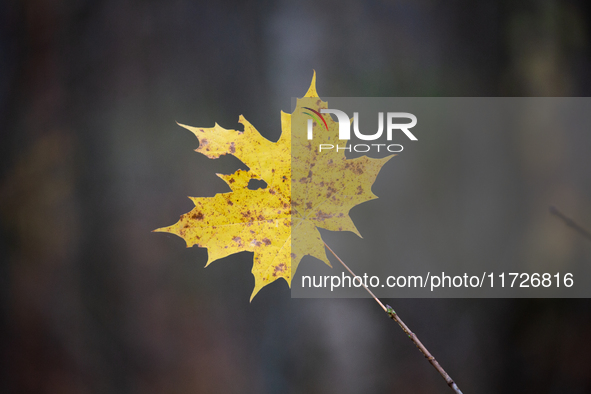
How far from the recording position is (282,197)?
428 millimetres

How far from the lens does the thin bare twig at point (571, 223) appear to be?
1.62 feet

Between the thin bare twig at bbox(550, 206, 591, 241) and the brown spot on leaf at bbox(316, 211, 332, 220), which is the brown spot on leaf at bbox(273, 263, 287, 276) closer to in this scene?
the brown spot on leaf at bbox(316, 211, 332, 220)

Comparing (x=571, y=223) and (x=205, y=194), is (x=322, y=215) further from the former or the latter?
(x=571, y=223)

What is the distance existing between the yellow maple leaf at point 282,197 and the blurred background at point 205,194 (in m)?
0.04

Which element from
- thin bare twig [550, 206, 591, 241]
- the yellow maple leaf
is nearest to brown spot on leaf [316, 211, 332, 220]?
the yellow maple leaf

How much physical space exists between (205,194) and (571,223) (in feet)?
1.86

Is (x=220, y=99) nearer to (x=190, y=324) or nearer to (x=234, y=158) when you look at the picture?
(x=234, y=158)

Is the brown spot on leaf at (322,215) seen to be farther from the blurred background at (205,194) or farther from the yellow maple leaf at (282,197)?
the blurred background at (205,194)

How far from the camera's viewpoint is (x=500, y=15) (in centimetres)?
50

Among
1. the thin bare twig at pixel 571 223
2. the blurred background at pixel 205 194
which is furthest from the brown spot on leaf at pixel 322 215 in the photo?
the thin bare twig at pixel 571 223

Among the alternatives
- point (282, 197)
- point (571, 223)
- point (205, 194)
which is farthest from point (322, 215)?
point (571, 223)

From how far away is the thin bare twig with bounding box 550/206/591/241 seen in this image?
0.49 meters

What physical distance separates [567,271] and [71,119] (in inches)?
31.5

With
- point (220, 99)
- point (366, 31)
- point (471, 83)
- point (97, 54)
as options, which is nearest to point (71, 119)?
point (97, 54)
